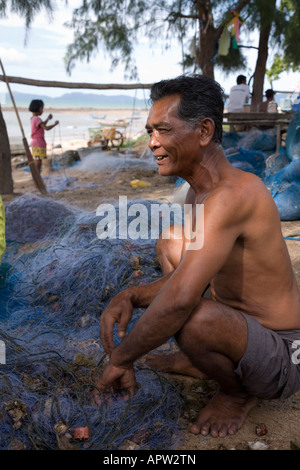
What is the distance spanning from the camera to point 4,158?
20.6 ft

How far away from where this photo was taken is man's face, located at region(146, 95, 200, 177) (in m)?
1.68

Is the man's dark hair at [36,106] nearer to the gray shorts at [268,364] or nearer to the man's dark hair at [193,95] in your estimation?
the man's dark hair at [193,95]

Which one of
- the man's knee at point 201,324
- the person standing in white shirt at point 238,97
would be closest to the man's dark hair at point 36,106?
the person standing in white shirt at point 238,97

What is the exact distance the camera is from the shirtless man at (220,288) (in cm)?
156

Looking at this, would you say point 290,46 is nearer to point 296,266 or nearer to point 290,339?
point 296,266

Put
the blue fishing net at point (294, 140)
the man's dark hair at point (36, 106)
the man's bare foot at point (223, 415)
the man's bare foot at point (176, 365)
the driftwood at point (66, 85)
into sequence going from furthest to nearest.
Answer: the man's dark hair at point (36, 106) < the driftwood at point (66, 85) < the blue fishing net at point (294, 140) < the man's bare foot at point (176, 365) < the man's bare foot at point (223, 415)

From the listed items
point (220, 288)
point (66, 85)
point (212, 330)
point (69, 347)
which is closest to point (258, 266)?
point (220, 288)

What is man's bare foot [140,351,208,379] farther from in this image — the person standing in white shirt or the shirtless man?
the person standing in white shirt

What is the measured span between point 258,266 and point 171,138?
0.61m

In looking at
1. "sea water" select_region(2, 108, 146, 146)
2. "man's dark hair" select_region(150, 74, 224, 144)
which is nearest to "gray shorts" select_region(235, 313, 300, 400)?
"man's dark hair" select_region(150, 74, 224, 144)

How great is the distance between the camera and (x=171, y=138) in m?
1.69

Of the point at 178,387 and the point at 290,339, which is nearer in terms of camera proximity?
the point at 290,339

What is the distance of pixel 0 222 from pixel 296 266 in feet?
7.53

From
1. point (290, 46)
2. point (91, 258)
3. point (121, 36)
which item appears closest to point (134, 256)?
point (91, 258)
